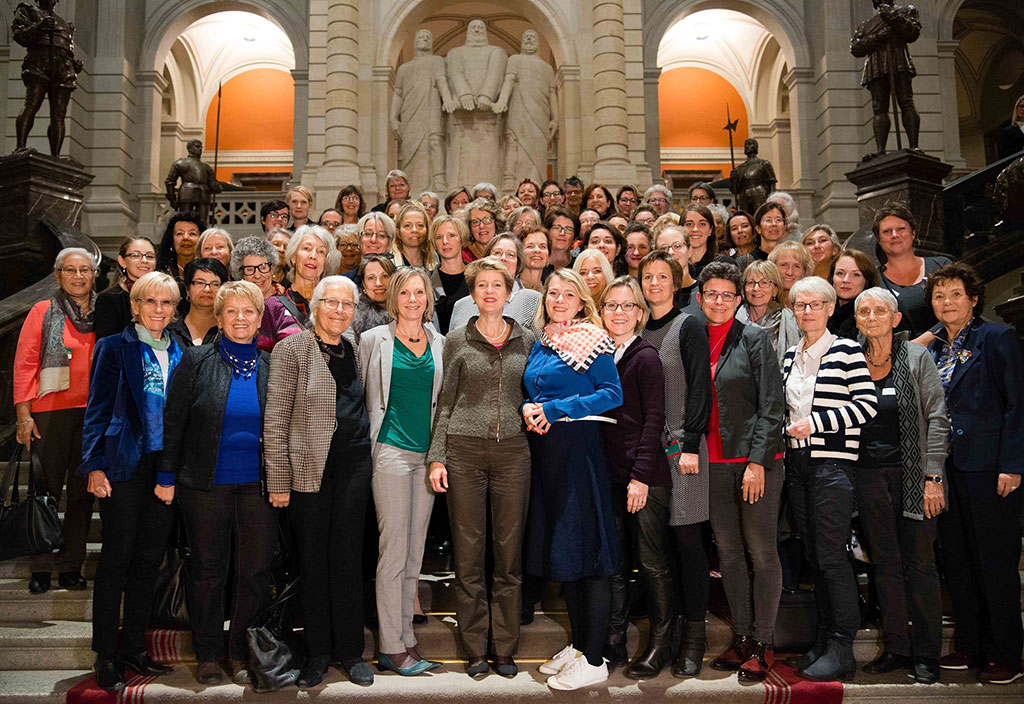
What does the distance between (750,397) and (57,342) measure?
11.5 feet

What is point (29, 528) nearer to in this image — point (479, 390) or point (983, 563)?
point (479, 390)

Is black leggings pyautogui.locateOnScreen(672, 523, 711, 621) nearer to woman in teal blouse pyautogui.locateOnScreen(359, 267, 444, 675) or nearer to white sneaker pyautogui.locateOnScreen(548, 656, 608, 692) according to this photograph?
white sneaker pyautogui.locateOnScreen(548, 656, 608, 692)

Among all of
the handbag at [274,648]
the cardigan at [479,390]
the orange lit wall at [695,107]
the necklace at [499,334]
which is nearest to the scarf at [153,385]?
the handbag at [274,648]

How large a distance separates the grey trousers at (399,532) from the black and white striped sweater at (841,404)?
5.63ft

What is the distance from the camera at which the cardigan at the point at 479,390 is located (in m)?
3.51

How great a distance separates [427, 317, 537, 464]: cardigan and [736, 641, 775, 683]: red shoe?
4.55 ft

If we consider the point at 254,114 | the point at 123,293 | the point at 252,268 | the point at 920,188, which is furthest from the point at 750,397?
the point at 254,114

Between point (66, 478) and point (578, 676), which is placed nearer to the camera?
point (578, 676)

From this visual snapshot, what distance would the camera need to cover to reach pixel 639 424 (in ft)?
11.6

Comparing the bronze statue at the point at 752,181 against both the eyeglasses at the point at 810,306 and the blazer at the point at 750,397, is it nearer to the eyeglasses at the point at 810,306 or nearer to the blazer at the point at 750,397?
the eyeglasses at the point at 810,306

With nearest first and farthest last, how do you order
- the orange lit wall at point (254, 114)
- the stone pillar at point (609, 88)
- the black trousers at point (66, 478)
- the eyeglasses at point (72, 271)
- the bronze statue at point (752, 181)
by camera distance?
the black trousers at point (66, 478) < the eyeglasses at point (72, 271) < the bronze statue at point (752, 181) < the stone pillar at point (609, 88) < the orange lit wall at point (254, 114)

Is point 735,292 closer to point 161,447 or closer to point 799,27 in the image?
point 161,447

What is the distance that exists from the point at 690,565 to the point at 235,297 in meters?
2.30

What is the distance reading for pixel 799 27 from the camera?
47.5 ft
